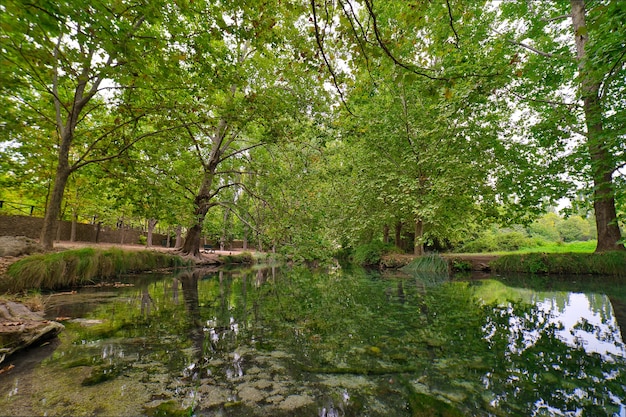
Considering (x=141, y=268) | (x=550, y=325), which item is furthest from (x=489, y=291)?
(x=141, y=268)

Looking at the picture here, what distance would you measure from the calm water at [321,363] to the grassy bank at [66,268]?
164cm

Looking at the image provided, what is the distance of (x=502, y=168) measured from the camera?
393 inches

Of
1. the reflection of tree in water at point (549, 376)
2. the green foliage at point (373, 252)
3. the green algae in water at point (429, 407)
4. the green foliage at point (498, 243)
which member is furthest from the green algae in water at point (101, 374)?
the green foliage at point (498, 243)

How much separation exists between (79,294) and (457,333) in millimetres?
7216

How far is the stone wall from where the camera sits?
14641 millimetres

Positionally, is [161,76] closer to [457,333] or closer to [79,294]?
[79,294]

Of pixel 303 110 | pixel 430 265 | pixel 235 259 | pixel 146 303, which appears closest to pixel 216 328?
pixel 146 303

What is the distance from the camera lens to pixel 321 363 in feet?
8.48

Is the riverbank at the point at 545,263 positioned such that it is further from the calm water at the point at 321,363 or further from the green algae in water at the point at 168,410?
the green algae in water at the point at 168,410

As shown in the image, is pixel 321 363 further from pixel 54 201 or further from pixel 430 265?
pixel 430 265

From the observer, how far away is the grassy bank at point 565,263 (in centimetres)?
892

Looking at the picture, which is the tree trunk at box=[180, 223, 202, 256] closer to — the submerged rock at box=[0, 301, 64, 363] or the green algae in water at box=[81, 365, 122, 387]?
the submerged rock at box=[0, 301, 64, 363]

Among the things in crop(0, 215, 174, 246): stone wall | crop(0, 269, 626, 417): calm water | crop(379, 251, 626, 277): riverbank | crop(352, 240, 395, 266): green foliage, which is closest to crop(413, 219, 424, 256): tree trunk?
crop(379, 251, 626, 277): riverbank

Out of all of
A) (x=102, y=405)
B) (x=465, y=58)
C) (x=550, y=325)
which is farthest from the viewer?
(x=465, y=58)
